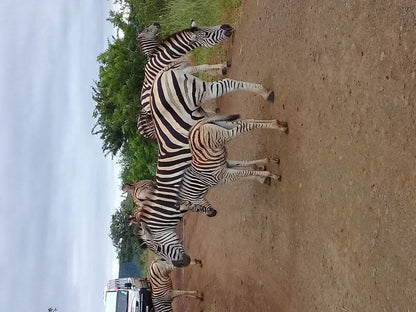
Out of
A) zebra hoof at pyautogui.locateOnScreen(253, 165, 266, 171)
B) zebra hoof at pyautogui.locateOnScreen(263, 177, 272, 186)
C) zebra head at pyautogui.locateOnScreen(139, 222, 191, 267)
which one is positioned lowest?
zebra head at pyautogui.locateOnScreen(139, 222, 191, 267)

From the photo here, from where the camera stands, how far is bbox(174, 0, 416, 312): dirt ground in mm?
4938

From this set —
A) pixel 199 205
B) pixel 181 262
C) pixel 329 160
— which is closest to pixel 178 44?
pixel 199 205

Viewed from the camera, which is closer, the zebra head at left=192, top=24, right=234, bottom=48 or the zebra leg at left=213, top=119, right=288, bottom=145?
the zebra leg at left=213, top=119, right=288, bottom=145

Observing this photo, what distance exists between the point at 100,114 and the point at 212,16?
22.0 feet

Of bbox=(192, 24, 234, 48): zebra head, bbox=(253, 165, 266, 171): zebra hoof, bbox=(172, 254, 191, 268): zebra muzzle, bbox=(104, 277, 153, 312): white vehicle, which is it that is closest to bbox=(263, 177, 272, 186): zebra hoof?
bbox=(253, 165, 266, 171): zebra hoof

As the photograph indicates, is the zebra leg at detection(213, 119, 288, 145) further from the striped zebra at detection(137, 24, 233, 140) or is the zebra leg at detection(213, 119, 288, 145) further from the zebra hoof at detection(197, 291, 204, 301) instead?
the zebra hoof at detection(197, 291, 204, 301)

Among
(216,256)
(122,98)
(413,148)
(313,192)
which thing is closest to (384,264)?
(413,148)

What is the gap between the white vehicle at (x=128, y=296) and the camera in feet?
45.6

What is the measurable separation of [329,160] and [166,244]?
3.98 meters

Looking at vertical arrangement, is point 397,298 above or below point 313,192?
below

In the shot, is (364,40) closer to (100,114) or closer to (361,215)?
(361,215)

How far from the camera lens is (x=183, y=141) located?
7.98m

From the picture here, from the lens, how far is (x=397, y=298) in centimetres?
488

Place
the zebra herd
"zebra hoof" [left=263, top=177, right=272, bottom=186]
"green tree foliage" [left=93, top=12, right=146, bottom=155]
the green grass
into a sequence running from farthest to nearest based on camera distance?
"green tree foliage" [left=93, top=12, right=146, bottom=155] < the green grass < "zebra hoof" [left=263, top=177, right=272, bottom=186] < the zebra herd
